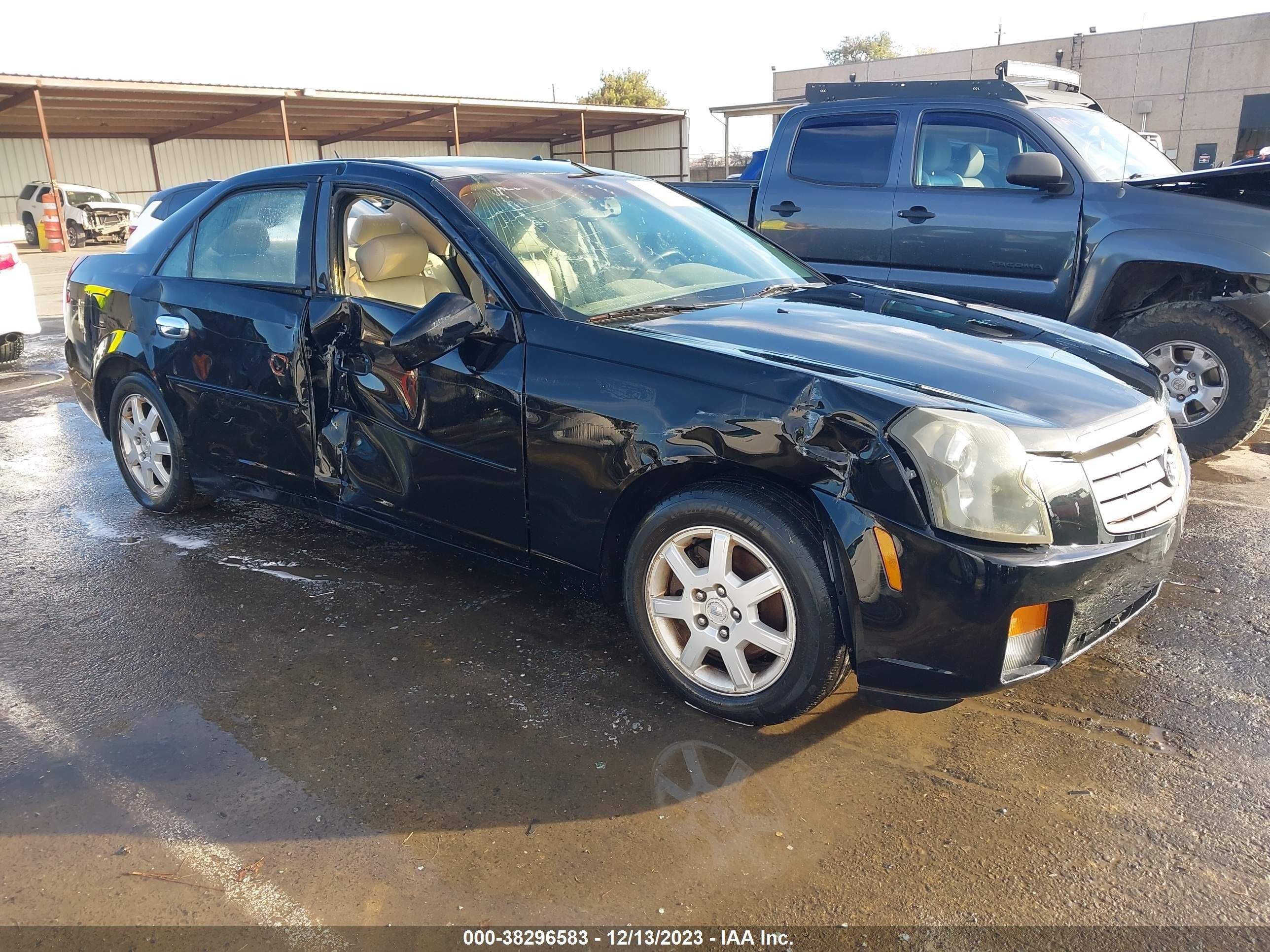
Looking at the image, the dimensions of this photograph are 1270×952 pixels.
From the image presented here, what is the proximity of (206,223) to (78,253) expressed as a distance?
77.9 ft

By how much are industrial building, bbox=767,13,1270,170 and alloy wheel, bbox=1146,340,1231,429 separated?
2560 centimetres

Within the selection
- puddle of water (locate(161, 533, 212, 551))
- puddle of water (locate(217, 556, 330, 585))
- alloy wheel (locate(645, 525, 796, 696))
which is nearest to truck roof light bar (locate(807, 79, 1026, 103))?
alloy wheel (locate(645, 525, 796, 696))

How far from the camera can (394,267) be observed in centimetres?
368

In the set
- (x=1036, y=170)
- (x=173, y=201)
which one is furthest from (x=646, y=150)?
(x=1036, y=170)

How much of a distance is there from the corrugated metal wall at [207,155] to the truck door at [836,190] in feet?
76.7

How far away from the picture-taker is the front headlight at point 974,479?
2434mm

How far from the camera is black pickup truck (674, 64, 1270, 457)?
5.12 meters

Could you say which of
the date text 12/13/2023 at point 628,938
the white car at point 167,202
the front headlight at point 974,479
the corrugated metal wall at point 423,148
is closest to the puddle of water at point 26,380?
the white car at point 167,202

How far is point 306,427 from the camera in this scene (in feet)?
12.4

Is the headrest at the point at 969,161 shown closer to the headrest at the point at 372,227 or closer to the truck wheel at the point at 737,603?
the headrest at the point at 372,227

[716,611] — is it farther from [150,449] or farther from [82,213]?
[82,213]

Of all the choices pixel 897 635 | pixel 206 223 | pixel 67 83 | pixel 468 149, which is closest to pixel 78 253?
pixel 67 83

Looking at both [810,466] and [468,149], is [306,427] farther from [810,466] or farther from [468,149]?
[468,149]

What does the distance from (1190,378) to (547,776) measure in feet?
14.6
